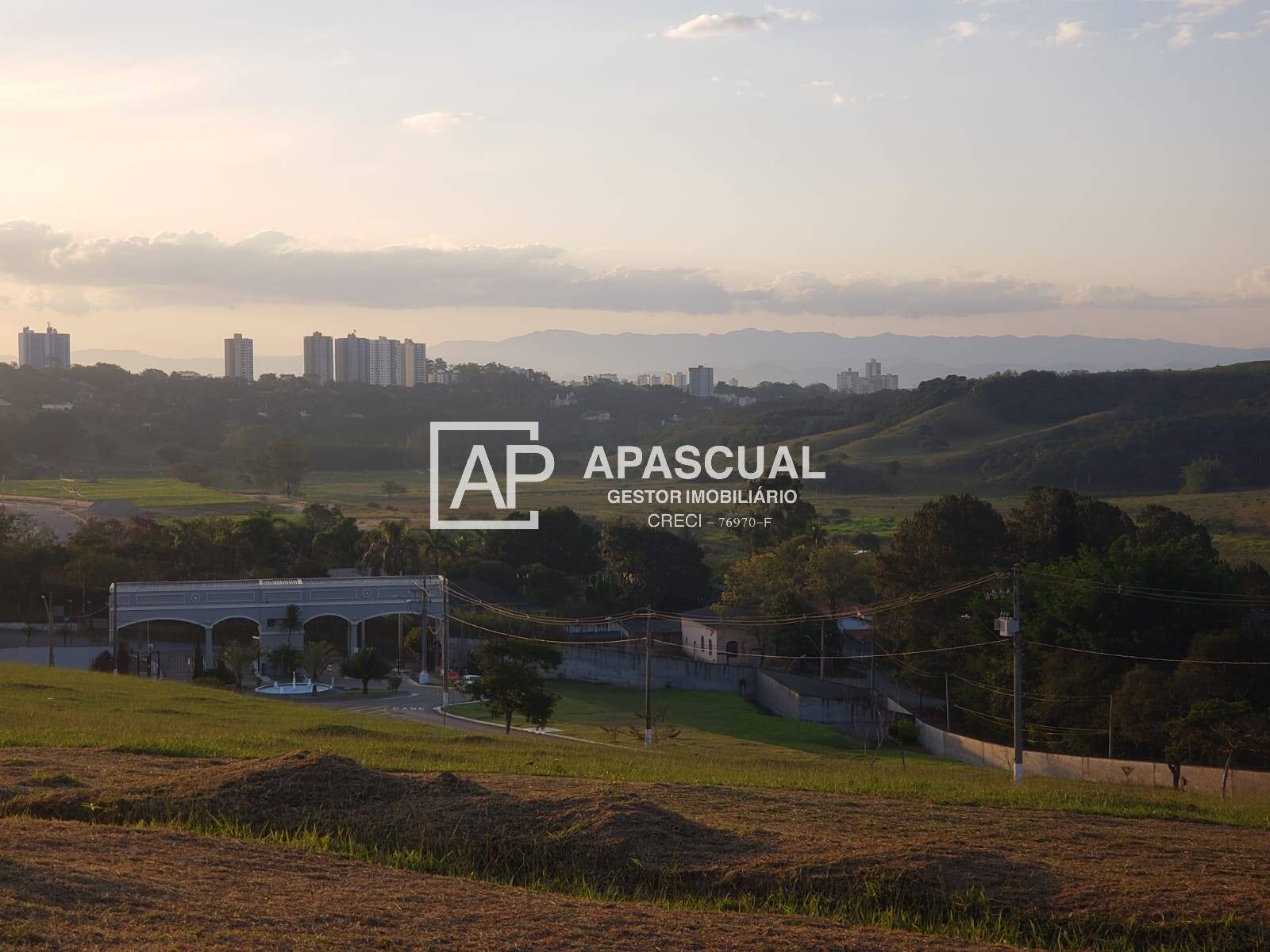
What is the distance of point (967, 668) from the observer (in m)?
32.8

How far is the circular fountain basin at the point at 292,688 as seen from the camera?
3441 cm

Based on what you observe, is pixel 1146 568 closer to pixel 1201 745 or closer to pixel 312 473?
pixel 1201 745

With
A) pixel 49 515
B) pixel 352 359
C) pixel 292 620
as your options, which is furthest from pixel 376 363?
pixel 292 620

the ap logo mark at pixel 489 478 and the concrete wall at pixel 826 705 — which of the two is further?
the ap logo mark at pixel 489 478

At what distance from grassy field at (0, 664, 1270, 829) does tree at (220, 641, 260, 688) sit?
799cm

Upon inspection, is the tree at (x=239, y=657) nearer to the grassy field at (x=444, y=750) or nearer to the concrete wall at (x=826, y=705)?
the grassy field at (x=444, y=750)

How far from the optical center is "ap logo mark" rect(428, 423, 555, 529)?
2363 inches

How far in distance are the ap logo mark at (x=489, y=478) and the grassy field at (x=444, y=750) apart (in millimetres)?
29716

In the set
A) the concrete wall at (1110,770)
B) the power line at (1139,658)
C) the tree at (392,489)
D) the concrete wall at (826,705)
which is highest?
the tree at (392,489)

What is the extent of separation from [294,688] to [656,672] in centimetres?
1130

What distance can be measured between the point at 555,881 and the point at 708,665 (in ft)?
103

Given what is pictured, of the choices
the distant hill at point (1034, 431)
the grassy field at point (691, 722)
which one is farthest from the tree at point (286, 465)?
the grassy field at point (691, 722)

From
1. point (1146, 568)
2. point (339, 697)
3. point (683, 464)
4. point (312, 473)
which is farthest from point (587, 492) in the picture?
point (1146, 568)

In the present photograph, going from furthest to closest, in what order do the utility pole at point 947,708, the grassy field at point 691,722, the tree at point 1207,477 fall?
1. the tree at point 1207,477
2. the utility pole at point 947,708
3. the grassy field at point 691,722
